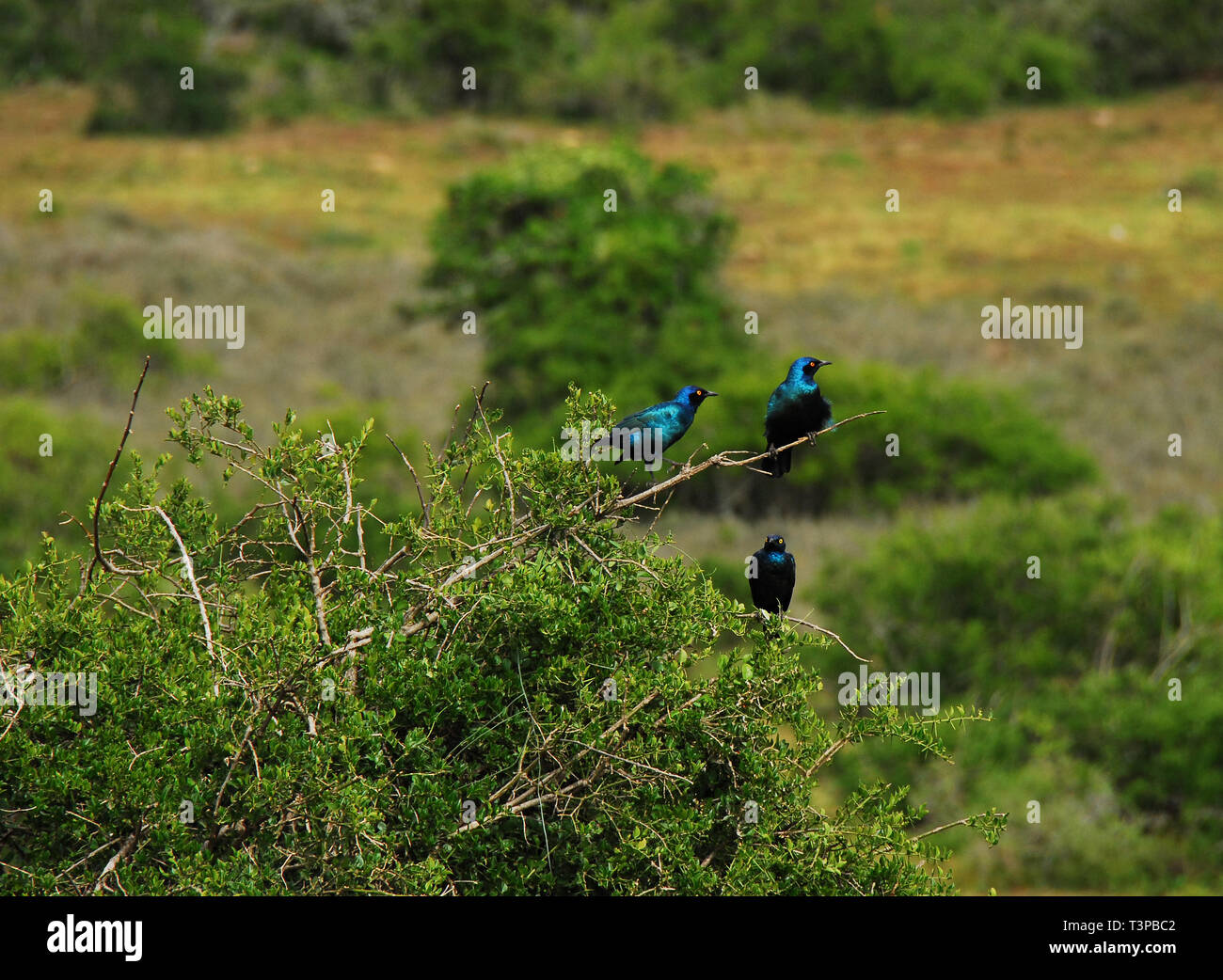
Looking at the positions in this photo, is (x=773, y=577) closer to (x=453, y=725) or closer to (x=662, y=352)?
(x=453, y=725)

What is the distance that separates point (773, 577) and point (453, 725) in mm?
1958

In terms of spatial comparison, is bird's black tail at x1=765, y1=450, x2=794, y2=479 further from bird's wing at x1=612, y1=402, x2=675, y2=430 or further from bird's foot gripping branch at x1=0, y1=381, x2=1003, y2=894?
bird's foot gripping branch at x1=0, y1=381, x2=1003, y2=894

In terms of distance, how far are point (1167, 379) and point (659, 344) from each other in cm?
1316

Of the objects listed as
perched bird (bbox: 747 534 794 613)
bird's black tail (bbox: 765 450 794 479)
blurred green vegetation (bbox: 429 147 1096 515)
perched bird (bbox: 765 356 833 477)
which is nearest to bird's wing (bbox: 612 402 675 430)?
bird's black tail (bbox: 765 450 794 479)

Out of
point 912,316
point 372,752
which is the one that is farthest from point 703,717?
point 912,316

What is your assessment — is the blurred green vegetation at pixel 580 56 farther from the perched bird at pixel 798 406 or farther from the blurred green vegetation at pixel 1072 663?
the perched bird at pixel 798 406

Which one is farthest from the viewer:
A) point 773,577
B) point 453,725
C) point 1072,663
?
point 1072,663

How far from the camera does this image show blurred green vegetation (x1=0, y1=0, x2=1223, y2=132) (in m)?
52.7

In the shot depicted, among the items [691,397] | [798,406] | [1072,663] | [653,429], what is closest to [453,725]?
[653,429]

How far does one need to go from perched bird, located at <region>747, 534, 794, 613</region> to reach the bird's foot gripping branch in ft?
4.19

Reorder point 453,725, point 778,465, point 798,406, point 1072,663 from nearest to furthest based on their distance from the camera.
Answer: point 453,725
point 778,465
point 798,406
point 1072,663

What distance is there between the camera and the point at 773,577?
670cm

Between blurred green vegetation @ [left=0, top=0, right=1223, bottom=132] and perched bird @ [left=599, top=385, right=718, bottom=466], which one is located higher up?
blurred green vegetation @ [left=0, top=0, right=1223, bottom=132]
